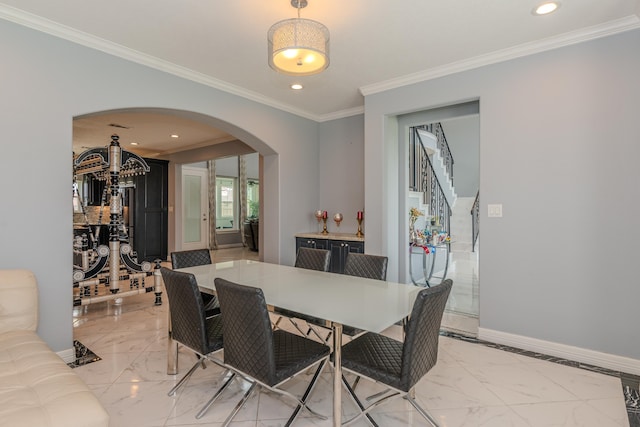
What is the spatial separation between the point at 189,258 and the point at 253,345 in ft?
5.79

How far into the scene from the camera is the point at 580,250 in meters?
2.85

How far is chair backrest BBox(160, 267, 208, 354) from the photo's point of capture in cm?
202

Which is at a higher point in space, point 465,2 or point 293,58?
point 465,2

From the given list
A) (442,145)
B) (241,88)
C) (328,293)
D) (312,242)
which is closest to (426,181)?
(442,145)

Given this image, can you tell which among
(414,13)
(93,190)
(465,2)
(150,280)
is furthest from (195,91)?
(93,190)

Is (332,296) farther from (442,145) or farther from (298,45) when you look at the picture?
(442,145)

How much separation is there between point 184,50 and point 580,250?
12.5 ft

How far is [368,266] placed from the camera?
2.88 metres

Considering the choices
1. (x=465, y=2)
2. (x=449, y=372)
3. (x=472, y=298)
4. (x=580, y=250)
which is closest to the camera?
(x=465, y=2)

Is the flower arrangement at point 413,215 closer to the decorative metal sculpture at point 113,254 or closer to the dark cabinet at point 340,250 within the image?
the dark cabinet at point 340,250

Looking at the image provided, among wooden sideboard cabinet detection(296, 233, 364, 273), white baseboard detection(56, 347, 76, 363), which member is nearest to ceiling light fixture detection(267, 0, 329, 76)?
wooden sideboard cabinet detection(296, 233, 364, 273)

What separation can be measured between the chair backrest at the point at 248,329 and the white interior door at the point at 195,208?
7841mm

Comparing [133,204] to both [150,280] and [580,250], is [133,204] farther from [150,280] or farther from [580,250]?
A: [580,250]

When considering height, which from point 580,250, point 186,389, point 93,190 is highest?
point 93,190
